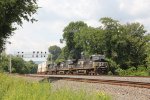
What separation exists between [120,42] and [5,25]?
55.3 metres

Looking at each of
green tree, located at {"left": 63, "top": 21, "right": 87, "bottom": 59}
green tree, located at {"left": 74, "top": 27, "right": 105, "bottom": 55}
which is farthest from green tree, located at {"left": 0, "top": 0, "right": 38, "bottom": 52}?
green tree, located at {"left": 63, "top": 21, "right": 87, "bottom": 59}

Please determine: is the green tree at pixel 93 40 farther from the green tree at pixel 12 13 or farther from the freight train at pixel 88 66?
the green tree at pixel 12 13

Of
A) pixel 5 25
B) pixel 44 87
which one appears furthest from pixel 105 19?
pixel 44 87

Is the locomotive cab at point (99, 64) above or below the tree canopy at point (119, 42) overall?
below

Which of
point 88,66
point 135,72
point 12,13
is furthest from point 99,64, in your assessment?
point 12,13

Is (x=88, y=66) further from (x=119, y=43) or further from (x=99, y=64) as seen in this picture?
(x=119, y=43)

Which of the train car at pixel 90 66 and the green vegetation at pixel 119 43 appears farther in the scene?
the green vegetation at pixel 119 43

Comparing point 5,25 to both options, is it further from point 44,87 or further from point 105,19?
point 105,19

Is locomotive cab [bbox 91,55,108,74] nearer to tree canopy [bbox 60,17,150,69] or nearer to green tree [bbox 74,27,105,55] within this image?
tree canopy [bbox 60,17,150,69]

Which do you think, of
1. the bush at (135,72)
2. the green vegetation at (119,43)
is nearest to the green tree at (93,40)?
the green vegetation at (119,43)

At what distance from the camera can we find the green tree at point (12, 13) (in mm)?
33469

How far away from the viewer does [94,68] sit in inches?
2197

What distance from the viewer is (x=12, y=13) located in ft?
Result: 115

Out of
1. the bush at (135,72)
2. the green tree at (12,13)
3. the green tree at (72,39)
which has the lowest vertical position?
the bush at (135,72)
